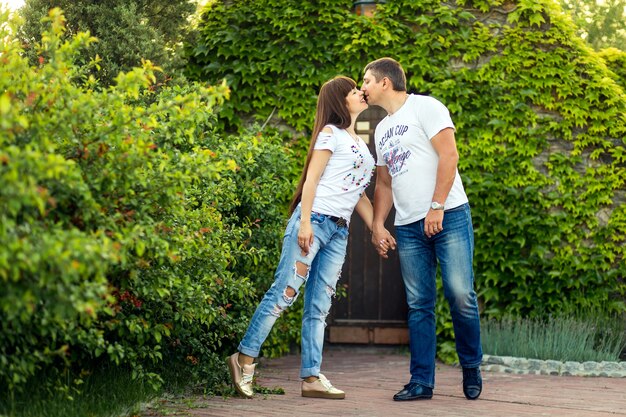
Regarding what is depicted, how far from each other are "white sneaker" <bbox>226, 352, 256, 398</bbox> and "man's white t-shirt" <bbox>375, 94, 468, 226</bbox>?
1283mm

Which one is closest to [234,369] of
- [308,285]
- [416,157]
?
[308,285]

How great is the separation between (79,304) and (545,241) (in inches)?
229

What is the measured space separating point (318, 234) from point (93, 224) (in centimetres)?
173

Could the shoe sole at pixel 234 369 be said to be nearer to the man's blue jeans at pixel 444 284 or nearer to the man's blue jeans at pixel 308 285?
the man's blue jeans at pixel 308 285

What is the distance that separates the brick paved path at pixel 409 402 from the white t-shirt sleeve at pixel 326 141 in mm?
1468

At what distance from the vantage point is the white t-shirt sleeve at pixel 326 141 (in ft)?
17.4

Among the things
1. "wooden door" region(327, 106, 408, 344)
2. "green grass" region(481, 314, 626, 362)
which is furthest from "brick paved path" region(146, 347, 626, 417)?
"wooden door" region(327, 106, 408, 344)

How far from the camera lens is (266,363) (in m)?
7.77

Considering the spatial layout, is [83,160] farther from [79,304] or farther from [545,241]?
[545,241]

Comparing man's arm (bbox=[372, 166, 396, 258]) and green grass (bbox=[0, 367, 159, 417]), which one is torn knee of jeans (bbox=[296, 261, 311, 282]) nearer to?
man's arm (bbox=[372, 166, 396, 258])

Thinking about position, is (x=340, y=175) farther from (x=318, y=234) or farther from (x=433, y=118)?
(x=433, y=118)

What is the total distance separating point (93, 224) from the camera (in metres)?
3.82

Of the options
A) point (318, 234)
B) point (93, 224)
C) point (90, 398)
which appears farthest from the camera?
point (318, 234)

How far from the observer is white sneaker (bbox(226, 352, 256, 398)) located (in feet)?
17.3
